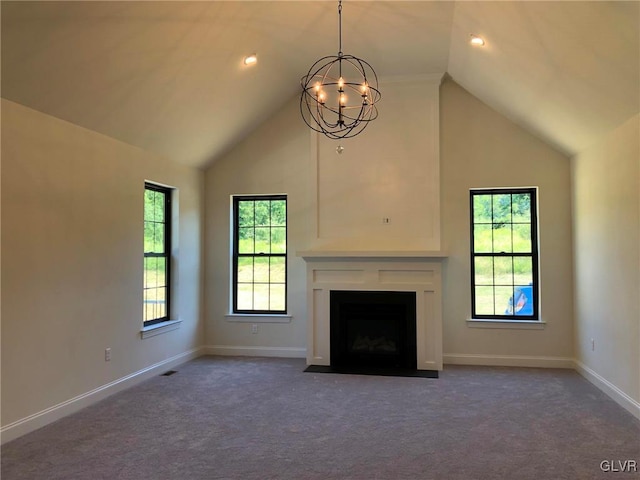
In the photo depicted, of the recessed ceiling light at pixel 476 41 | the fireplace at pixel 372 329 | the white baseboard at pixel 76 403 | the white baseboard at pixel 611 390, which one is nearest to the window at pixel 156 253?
the white baseboard at pixel 76 403

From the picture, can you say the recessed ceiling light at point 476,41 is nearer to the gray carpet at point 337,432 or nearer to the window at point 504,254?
the window at point 504,254

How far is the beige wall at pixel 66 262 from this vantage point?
350 centimetres

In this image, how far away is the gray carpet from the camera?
9.83ft

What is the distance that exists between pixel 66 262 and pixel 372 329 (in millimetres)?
3322

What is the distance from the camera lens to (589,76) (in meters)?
3.67

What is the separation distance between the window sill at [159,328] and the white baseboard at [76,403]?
0.34m

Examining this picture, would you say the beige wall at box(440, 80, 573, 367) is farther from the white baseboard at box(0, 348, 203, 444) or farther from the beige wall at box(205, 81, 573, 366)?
the white baseboard at box(0, 348, 203, 444)

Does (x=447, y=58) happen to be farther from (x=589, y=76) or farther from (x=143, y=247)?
(x=143, y=247)

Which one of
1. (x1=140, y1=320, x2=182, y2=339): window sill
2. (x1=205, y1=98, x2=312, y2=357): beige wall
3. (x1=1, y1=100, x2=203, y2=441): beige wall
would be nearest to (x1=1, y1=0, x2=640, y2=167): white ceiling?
(x1=1, y1=100, x2=203, y2=441): beige wall

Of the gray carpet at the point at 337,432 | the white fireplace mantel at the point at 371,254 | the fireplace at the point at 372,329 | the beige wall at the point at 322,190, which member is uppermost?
the beige wall at the point at 322,190

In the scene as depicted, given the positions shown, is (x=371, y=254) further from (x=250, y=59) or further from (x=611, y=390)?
(x=611, y=390)

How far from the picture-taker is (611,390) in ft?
14.4

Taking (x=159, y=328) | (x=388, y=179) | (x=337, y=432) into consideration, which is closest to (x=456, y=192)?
(x=388, y=179)

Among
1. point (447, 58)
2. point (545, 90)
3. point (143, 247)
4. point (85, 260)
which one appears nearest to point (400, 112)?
point (447, 58)
